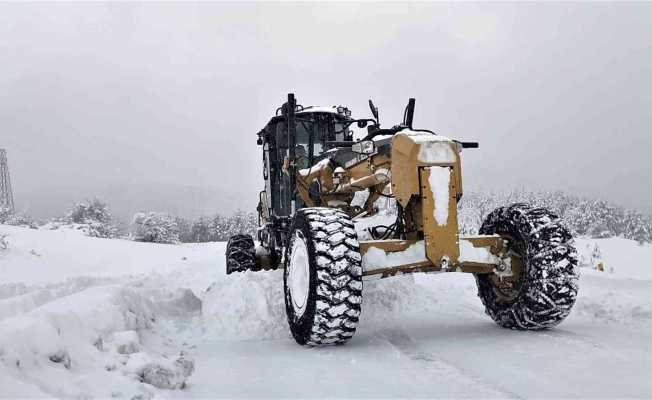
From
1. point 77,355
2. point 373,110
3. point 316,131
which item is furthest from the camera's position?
point 316,131

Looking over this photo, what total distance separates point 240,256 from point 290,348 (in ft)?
12.0

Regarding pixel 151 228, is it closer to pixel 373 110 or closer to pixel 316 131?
pixel 316 131

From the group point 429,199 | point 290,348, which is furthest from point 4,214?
point 429,199

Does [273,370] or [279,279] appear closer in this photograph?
[273,370]

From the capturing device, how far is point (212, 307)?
5.78 metres

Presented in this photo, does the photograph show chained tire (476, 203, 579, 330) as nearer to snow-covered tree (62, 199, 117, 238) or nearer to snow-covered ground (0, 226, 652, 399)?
snow-covered ground (0, 226, 652, 399)

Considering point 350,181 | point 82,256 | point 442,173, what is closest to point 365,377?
point 442,173

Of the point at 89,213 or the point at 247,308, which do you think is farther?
the point at 89,213

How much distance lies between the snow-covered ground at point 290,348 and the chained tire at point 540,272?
0.18 meters

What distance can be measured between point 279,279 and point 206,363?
1.78 metres

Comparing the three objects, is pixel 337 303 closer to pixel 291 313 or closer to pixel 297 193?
pixel 291 313

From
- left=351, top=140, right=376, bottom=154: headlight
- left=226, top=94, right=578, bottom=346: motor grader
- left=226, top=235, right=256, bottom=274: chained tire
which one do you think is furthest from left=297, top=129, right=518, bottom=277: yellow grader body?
left=226, top=235, right=256, bottom=274: chained tire

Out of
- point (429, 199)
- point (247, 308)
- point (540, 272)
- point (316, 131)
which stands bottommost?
point (247, 308)

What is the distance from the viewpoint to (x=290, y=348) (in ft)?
15.9
